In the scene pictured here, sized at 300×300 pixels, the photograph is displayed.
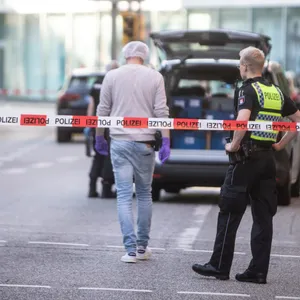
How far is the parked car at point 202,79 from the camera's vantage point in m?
13.7

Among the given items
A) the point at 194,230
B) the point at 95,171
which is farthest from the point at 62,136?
the point at 194,230

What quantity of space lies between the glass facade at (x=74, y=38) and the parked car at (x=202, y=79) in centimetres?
3686

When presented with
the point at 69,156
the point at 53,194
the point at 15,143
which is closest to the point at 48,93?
the point at 15,143

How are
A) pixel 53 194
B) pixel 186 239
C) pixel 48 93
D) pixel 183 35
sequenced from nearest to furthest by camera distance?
pixel 186 239 → pixel 183 35 → pixel 53 194 → pixel 48 93

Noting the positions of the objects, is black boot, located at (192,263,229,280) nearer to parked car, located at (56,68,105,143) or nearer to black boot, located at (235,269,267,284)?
black boot, located at (235,269,267,284)

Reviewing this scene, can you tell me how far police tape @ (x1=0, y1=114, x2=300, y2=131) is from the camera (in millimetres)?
8219

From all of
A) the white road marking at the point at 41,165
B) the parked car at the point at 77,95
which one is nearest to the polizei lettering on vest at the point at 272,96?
the white road marking at the point at 41,165

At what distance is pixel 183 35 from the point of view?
13.8 metres

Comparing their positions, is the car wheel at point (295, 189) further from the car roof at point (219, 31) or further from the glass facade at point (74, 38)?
the glass facade at point (74, 38)

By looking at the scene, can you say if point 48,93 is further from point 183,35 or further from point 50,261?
point 50,261

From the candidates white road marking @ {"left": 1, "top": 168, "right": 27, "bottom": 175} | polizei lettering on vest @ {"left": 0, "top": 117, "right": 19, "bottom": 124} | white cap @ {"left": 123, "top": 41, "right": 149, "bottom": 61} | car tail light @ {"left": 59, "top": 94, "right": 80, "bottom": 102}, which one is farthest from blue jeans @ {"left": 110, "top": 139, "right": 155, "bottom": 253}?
car tail light @ {"left": 59, "top": 94, "right": 80, "bottom": 102}

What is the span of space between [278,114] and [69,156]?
1562 cm

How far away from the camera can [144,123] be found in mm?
9312

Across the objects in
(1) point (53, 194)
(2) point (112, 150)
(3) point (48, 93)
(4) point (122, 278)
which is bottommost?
(3) point (48, 93)
